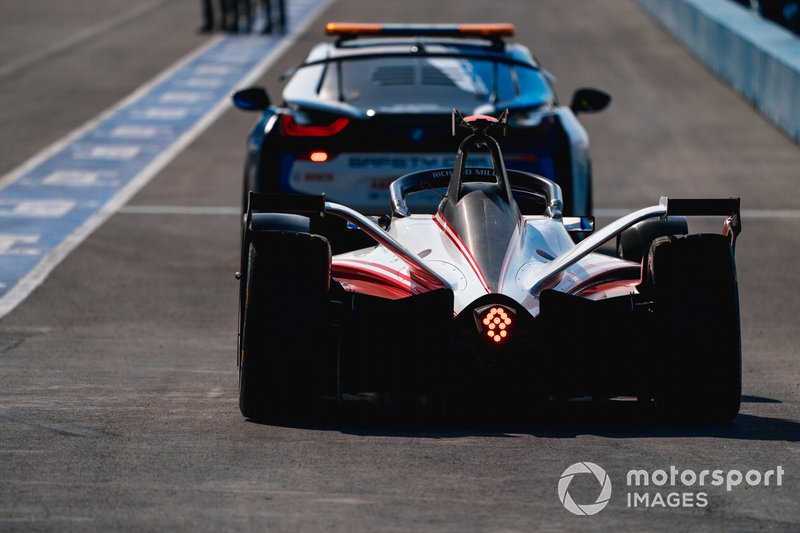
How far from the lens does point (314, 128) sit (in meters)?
11.2

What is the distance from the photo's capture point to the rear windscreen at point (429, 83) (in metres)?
11.4

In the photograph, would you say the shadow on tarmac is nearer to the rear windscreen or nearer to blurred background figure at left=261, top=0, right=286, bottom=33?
the rear windscreen

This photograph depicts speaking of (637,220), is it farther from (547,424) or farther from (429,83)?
(429,83)

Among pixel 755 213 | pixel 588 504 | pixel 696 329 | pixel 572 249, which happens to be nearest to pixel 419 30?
pixel 755 213

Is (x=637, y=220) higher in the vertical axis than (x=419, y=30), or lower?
higher

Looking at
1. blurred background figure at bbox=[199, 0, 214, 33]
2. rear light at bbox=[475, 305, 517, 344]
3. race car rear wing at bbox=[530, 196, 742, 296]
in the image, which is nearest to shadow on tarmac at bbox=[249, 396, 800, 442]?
rear light at bbox=[475, 305, 517, 344]

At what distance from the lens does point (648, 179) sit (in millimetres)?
17594

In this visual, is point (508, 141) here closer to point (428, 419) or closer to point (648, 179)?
point (428, 419)

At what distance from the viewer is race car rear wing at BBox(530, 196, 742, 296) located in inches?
281

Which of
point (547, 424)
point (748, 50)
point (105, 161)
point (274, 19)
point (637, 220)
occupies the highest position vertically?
point (637, 220)

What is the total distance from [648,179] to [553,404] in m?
10.9

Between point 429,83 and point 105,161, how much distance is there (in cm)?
799

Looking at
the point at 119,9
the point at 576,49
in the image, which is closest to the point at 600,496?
the point at 576,49

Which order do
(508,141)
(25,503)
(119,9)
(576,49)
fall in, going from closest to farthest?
1. (25,503)
2. (508,141)
3. (576,49)
4. (119,9)
